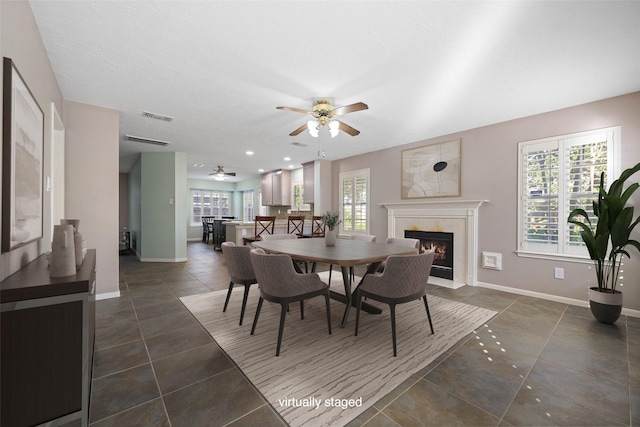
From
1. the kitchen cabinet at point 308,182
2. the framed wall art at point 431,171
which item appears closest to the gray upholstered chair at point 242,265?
the framed wall art at point 431,171

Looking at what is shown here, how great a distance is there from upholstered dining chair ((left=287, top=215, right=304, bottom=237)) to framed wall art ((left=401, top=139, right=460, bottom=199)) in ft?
7.80

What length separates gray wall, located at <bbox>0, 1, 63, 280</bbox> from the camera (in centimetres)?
137

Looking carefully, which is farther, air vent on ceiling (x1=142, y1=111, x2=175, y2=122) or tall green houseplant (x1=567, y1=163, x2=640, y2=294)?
air vent on ceiling (x1=142, y1=111, x2=175, y2=122)

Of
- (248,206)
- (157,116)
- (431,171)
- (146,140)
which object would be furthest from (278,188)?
(431,171)

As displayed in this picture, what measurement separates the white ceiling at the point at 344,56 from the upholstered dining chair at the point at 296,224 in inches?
105

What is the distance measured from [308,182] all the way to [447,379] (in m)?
5.87

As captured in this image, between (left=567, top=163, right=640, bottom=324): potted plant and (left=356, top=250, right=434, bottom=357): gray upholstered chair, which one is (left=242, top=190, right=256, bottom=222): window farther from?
(left=567, top=163, right=640, bottom=324): potted plant

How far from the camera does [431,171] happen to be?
481 centimetres

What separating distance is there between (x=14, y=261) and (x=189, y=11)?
1872 mm

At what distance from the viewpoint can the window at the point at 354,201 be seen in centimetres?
605

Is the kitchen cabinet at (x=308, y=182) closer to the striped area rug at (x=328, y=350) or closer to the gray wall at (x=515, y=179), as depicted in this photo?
the gray wall at (x=515, y=179)

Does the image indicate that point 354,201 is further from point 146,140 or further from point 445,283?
point 146,140

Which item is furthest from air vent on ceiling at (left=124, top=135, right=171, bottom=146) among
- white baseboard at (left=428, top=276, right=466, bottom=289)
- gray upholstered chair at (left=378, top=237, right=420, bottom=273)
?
white baseboard at (left=428, top=276, right=466, bottom=289)

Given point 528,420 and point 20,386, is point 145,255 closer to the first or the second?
point 20,386
